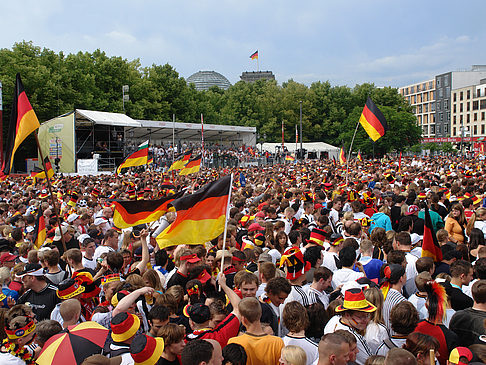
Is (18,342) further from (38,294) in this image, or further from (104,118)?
(104,118)

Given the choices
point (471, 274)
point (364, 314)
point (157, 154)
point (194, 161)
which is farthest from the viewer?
point (157, 154)

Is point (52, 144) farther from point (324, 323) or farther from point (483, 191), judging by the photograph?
point (324, 323)

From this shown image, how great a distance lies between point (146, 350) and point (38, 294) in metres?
2.38

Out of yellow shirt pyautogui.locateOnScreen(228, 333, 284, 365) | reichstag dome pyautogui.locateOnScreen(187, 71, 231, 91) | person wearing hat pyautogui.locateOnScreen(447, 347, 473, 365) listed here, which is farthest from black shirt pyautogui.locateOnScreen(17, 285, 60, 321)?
reichstag dome pyautogui.locateOnScreen(187, 71, 231, 91)

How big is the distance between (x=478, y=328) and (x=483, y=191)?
9.79 metres

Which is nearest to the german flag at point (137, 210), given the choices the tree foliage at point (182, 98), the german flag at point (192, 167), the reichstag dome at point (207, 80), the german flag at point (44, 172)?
the german flag at point (44, 172)

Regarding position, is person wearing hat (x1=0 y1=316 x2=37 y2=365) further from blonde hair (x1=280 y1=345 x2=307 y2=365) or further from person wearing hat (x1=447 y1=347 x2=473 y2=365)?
person wearing hat (x1=447 y1=347 x2=473 y2=365)

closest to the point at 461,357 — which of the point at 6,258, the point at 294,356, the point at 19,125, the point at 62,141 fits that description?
the point at 294,356

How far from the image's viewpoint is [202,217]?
5.60m

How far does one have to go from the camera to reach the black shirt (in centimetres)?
486

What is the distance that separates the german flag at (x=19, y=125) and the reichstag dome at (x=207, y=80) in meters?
154

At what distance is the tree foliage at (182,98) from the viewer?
41.8 metres

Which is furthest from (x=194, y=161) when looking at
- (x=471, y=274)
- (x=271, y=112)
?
(x=271, y=112)

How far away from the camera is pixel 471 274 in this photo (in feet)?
16.0
